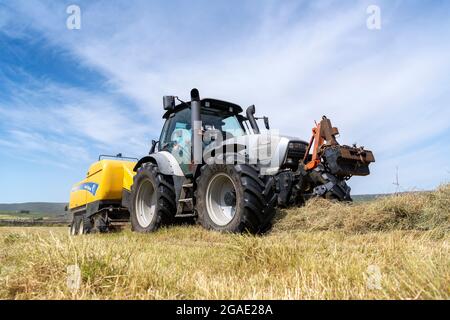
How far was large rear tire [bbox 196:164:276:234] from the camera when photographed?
573cm

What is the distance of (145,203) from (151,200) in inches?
6.1

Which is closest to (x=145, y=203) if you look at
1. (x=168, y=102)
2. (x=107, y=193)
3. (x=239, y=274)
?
(x=107, y=193)

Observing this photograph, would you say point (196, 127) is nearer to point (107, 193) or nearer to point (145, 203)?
point (145, 203)

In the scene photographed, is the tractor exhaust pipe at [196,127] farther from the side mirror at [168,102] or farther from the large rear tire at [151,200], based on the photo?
the large rear tire at [151,200]

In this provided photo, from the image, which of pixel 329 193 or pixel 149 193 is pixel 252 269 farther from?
pixel 149 193

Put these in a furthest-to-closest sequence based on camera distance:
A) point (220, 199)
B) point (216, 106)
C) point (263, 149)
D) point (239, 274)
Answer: point (216, 106)
point (263, 149)
point (220, 199)
point (239, 274)

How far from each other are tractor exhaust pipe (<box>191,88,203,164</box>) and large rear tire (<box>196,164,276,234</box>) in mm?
484

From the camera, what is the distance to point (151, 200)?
884cm

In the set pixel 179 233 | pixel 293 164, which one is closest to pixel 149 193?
pixel 179 233

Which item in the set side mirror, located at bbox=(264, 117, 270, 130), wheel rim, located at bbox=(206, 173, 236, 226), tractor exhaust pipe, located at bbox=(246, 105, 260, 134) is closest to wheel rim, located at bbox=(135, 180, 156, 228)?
wheel rim, located at bbox=(206, 173, 236, 226)

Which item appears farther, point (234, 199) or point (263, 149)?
point (263, 149)

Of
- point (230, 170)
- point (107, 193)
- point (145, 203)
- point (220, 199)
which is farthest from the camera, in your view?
point (107, 193)

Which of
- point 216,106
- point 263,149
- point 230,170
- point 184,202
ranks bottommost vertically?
point 184,202
